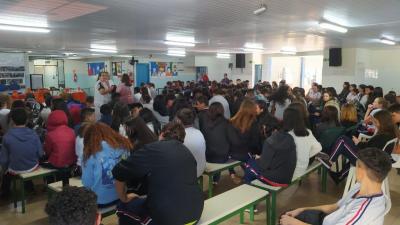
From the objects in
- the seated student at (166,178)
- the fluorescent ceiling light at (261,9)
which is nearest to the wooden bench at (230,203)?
the seated student at (166,178)

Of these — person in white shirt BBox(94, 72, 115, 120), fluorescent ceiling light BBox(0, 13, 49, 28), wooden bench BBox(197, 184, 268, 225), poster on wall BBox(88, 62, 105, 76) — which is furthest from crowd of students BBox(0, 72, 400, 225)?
poster on wall BBox(88, 62, 105, 76)

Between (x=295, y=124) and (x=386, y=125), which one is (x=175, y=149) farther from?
(x=386, y=125)

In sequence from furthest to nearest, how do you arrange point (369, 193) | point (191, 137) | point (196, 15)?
point (196, 15) → point (191, 137) → point (369, 193)

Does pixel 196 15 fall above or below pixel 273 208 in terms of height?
above

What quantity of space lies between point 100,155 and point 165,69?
53.3 ft

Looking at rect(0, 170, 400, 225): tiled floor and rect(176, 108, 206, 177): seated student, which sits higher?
rect(176, 108, 206, 177): seated student

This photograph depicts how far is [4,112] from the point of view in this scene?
4.76 meters

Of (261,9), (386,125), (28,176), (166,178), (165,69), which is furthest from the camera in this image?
(165,69)

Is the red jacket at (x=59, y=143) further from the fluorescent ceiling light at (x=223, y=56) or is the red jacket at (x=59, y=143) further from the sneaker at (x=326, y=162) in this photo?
the fluorescent ceiling light at (x=223, y=56)

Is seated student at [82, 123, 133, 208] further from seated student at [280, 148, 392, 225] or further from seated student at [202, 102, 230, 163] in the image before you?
seated student at [280, 148, 392, 225]

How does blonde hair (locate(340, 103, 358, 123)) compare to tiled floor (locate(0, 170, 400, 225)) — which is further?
blonde hair (locate(340, 103, 358, 123))

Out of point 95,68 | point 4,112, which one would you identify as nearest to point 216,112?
point 4,112

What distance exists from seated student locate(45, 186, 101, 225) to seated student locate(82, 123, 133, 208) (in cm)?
128

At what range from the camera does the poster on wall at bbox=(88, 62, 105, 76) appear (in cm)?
1869
